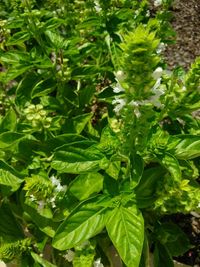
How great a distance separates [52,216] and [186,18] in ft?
9.10

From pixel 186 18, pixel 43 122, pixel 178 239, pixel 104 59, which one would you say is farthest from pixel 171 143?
pixel 186 18

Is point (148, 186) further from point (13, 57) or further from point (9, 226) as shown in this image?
point (13, 57)

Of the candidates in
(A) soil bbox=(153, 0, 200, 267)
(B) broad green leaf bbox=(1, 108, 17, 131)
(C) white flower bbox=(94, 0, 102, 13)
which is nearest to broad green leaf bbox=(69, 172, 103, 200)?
(B) broad green leaf bbox=(1, 108, 17, 131)

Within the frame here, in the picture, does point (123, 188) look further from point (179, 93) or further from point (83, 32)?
point (83, 32)

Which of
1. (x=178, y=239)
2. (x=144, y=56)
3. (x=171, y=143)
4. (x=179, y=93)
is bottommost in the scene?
(x=178, y=239)

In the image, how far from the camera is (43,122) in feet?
6.56

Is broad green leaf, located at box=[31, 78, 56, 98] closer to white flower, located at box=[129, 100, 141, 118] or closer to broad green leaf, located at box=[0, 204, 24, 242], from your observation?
broad green leaf, located at box=[0, 204, 24, 242]

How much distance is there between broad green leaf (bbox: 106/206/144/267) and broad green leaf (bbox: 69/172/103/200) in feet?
0.62

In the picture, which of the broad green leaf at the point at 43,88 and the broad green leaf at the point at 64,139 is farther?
the broad green leaf at the point at 43,88

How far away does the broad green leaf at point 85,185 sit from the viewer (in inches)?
74.2

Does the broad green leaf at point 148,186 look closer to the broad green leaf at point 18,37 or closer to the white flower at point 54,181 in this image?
the white flower at point 54,181

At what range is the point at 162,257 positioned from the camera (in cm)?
223

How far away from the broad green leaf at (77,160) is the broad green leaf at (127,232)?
201 mm

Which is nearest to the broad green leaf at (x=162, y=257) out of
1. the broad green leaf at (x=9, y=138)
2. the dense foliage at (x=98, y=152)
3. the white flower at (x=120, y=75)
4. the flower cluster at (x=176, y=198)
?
the dense foliage at (x=98, y=152)
